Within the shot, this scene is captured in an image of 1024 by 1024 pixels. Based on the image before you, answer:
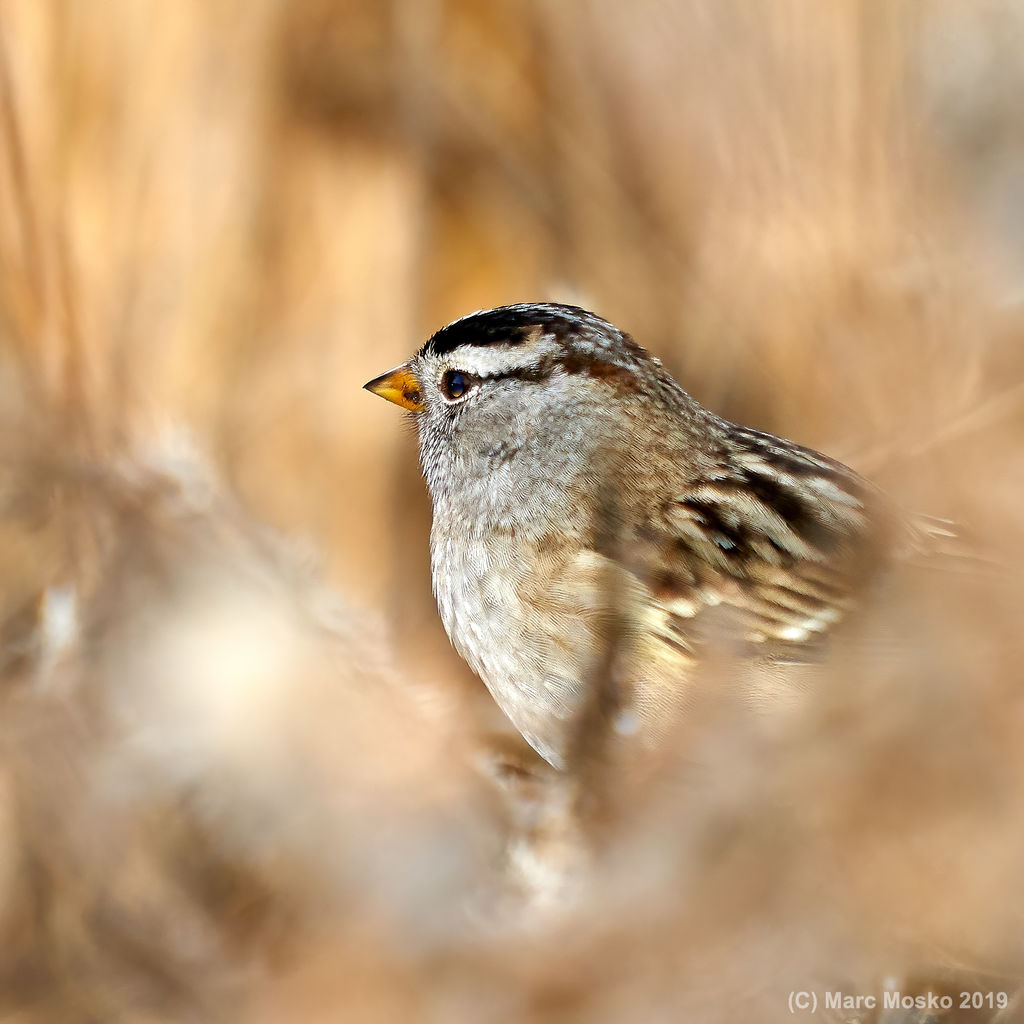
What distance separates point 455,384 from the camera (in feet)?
6.54

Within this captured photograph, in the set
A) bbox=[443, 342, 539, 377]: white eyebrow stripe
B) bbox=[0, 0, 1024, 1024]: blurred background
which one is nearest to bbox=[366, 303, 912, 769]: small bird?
bbox=[443, 342, 539, 377]: white eyebrow stripe

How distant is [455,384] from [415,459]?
81 centimetres

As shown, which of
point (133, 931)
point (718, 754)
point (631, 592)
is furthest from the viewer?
point (631, 592)

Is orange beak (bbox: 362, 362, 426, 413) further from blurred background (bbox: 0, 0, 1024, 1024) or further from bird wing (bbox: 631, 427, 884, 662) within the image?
bird wing (bbox: 631, 427, 884, 662)

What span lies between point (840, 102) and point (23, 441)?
4.44ft

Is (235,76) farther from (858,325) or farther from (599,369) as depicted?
(858,325)

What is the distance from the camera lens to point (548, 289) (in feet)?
8.70

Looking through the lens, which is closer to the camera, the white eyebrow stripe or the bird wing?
the bird wing

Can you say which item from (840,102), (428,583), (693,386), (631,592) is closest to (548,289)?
(693,386)

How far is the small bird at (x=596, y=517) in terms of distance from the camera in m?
1.49

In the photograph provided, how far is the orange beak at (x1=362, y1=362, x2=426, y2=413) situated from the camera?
2.05 m

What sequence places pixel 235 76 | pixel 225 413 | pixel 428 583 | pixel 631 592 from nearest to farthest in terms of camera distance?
pixel 631 592
pixel 235 76
pixel 225 413
pixel 428 583

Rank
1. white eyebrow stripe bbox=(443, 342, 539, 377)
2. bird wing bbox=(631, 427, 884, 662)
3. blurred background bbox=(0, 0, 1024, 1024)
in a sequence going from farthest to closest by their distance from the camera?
white eyebrow stripe bbox=(443, 342, 539, 377) → bird wing bbox=(631, 427, 884, 662) → blurred background bbox=(0, 0, 1024, 1024)

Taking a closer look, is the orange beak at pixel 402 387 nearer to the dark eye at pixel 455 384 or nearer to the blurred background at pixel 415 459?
the dark eye at pixel 455 384
